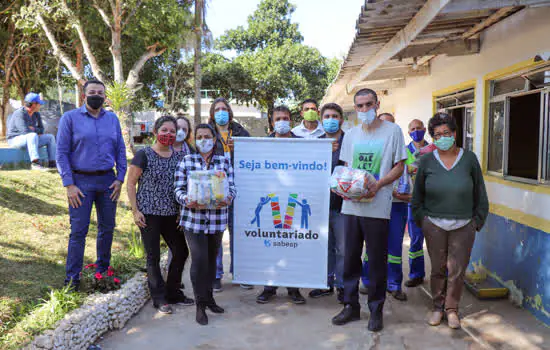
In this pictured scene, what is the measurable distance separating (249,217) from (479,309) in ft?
7.81

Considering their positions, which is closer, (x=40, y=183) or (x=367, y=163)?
(x=367, y=163)

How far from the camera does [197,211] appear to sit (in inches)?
152

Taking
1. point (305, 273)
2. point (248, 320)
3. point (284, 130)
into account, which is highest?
point (284, 130)

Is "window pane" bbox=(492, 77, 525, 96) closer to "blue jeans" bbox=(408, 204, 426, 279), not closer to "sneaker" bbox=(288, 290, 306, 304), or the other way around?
"blue jeans" bbox=(408, 204, 426, 279)

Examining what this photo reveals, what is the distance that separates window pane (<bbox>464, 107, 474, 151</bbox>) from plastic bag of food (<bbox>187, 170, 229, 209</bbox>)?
388 cm

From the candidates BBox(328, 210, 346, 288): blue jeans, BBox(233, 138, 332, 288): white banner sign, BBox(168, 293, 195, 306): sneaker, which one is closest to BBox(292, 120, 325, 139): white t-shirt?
BBox(233, 138, 332, 288): white banner sign

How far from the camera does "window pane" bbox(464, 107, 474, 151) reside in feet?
19.9

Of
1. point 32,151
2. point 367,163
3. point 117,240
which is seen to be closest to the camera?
point 367,163

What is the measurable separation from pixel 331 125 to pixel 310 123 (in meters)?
0.35

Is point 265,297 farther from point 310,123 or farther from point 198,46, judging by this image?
point 198,46

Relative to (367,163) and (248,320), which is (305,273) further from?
(367,163)

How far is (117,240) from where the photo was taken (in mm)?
6215

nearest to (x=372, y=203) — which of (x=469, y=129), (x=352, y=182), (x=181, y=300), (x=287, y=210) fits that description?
(x=352, y=182)

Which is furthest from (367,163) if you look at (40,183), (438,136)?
(40,183)
